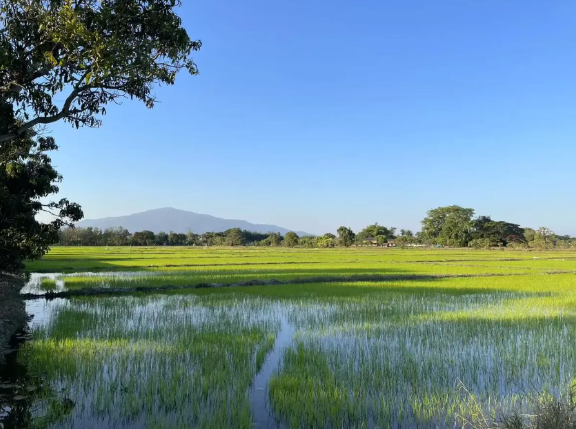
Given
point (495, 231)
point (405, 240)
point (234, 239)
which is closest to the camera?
point (495, 231)

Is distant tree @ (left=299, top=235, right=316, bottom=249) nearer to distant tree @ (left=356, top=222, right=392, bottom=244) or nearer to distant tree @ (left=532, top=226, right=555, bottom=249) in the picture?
distant tree @ (left=356, top=222, right=392, bottom=244)

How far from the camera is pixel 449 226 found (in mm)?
70500

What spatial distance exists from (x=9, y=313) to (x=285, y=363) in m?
6.66

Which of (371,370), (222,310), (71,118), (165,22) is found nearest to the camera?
(371,370)

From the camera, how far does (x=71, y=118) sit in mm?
6223

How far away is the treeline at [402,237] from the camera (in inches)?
2451

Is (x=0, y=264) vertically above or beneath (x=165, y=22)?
beneath

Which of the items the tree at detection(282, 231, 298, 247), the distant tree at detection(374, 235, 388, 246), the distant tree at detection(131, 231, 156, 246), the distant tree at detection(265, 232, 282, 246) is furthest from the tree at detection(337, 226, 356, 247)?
the distant tree at detection(131, 231, 156, 246)

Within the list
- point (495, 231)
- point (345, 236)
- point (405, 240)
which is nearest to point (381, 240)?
point (405, 240)

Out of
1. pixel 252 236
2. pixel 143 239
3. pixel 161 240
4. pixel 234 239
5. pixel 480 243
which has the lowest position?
pixel 480 243

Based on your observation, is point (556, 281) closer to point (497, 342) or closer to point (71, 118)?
point (497, 342)

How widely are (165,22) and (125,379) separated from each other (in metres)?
4.67

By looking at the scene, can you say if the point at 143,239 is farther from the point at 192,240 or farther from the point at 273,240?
the point at 273,240

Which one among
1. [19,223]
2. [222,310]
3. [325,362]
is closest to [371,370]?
[325,362]
